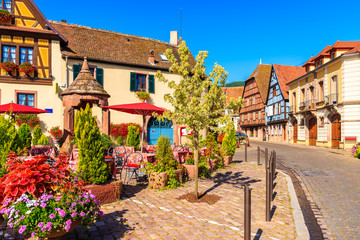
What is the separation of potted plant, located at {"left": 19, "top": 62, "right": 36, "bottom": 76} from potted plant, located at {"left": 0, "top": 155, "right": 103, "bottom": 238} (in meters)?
14.3

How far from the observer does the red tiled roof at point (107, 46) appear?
1852 centimetres

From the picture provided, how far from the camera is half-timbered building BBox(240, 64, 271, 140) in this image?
4103cm

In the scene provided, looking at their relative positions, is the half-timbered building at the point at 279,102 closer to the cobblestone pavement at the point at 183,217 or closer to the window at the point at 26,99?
the window at the point at 26,99

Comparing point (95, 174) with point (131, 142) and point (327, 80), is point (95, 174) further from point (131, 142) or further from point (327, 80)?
point (327, 80)

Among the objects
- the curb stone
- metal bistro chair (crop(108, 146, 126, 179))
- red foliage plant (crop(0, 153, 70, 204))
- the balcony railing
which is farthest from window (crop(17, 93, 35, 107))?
the balcony railing

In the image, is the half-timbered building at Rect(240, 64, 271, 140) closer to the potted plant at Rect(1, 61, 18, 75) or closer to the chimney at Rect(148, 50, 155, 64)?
the chimney at Rect(148, 50, 155, 64)

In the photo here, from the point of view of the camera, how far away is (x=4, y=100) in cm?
1550

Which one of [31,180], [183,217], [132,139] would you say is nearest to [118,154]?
[183,217]

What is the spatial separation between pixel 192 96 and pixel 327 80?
23232mm

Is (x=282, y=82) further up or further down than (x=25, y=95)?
further up

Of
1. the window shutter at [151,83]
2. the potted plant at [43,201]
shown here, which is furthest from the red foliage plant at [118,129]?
the potted plant at [43,201]

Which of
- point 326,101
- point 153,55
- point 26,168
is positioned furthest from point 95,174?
point 326,101

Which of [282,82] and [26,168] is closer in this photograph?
[26,168]

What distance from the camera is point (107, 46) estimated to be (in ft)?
66.3
